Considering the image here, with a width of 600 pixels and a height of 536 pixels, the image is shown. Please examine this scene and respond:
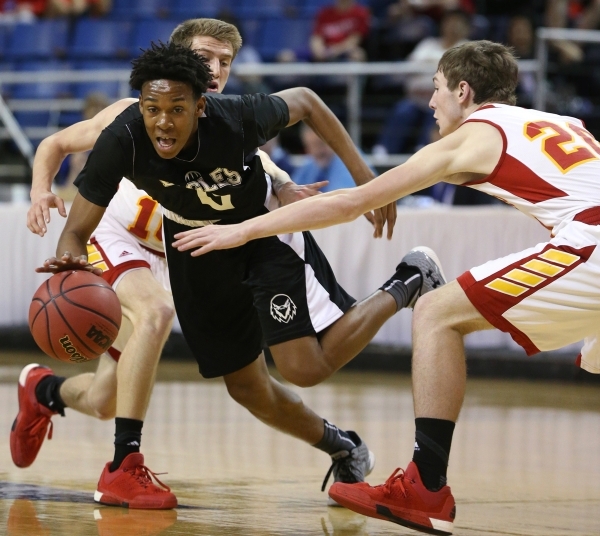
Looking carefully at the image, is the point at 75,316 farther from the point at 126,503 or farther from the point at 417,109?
the point at 417,109

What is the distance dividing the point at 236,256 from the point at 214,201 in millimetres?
312

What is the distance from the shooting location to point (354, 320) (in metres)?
5.00

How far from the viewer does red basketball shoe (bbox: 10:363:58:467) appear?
532cm

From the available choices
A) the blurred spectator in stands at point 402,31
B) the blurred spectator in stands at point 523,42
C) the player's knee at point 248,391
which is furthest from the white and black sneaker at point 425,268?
the blurred spectator in stands at point 402,31

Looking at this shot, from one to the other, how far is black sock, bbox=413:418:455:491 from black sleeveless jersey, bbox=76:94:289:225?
137cm

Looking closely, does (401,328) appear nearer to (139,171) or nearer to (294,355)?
(294,355)

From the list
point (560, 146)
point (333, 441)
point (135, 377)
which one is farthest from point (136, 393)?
point (560, 146)

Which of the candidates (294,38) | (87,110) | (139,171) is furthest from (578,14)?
(139,171)

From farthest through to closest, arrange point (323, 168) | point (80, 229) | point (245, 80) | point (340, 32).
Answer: point (340, 32) → point (245, 80) → point (323, 168) → point (80, 229)

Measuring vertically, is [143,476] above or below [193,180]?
below

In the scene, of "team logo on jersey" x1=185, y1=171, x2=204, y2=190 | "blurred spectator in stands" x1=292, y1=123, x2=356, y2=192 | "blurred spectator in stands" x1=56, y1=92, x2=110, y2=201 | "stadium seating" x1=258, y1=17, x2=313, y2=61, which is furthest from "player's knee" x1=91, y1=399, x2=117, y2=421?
"stadium seating" x1=258, y1=17, x2=313, y2=61

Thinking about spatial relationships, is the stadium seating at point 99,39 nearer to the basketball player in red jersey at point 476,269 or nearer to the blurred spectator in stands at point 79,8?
the blurred spectator in stands at point 79,8

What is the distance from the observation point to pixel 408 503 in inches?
148

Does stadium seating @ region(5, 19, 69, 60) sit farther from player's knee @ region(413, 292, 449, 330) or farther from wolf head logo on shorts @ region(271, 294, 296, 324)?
player's knee @ region(413, 292, 449, 330)
